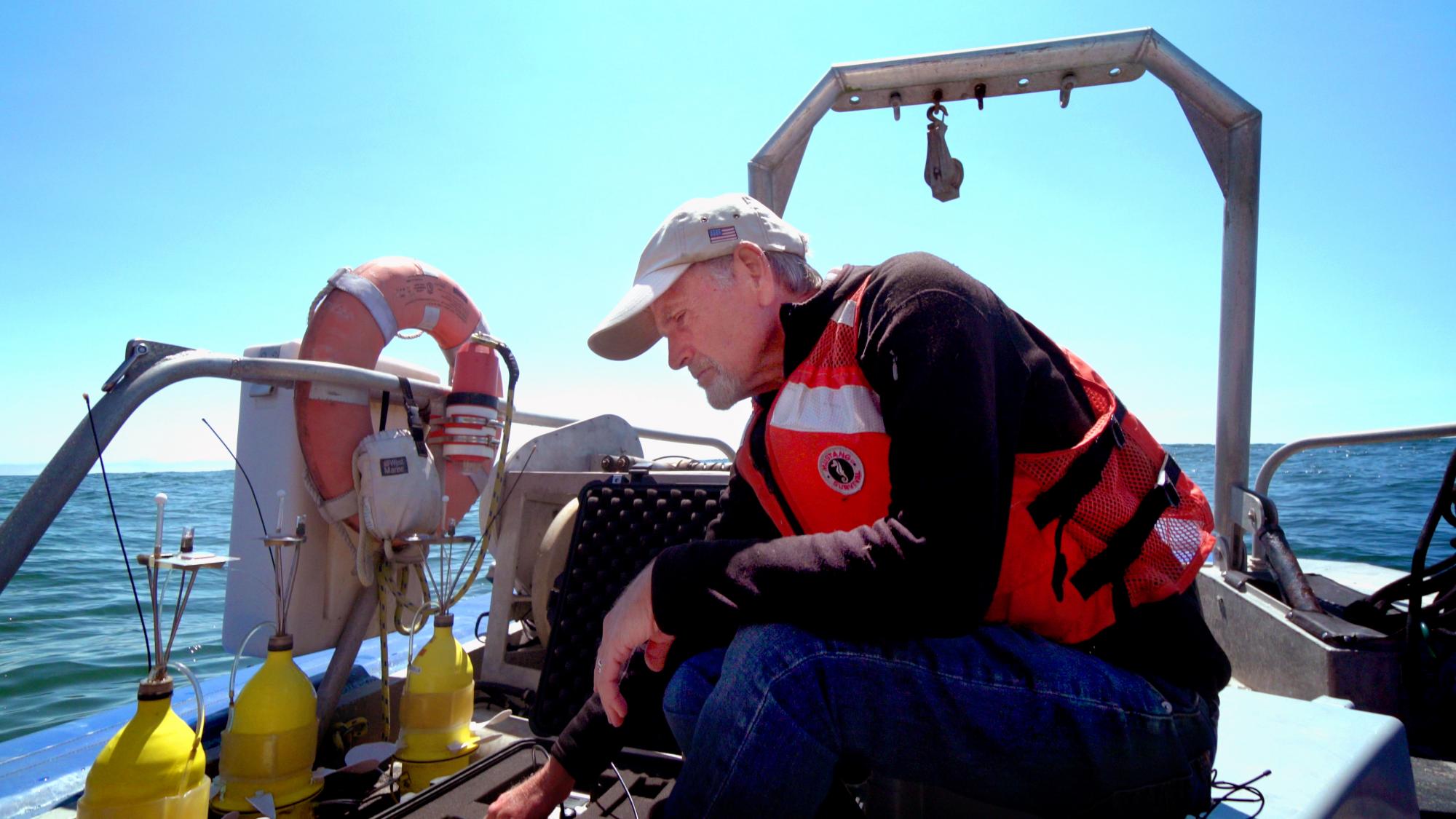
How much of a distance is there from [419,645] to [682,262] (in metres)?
2.10

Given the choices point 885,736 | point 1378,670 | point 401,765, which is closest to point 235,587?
point 401,765

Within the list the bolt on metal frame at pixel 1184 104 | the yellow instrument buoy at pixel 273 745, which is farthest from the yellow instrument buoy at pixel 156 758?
the bolt on metal frame at pixel 1184 104

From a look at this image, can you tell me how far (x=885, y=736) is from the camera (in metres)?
0.99

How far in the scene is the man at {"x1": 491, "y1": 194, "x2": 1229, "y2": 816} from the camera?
0.97m

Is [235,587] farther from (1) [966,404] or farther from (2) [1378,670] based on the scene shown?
(2) [1378,670]

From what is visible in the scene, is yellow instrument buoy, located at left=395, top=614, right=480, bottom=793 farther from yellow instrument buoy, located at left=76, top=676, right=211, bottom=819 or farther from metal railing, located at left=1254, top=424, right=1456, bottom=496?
metal railing, located at left=1254, top=424, right=1456, bottom=496

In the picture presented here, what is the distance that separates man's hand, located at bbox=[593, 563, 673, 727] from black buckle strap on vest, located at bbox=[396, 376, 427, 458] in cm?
124

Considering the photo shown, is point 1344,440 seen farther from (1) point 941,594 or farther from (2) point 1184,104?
(1) point 941,594

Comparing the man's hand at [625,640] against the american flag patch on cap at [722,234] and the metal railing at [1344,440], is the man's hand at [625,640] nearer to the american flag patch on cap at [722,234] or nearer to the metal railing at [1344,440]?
the american flag patch on cap at [722,234]

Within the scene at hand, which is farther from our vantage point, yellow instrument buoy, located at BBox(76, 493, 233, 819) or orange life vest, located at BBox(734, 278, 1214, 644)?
yellow instrument buoy, located at BBox(76, 493, 233, 819)

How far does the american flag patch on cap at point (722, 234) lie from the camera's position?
143cm

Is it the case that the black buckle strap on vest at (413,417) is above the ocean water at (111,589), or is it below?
above

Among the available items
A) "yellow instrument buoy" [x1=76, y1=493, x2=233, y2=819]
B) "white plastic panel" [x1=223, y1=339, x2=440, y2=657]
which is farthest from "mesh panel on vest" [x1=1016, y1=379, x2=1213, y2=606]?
"white plastic panel" [x1=223, y1=339, x2=440, y2=657]

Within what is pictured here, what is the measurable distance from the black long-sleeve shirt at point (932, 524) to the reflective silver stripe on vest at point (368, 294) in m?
1.87
